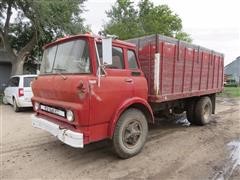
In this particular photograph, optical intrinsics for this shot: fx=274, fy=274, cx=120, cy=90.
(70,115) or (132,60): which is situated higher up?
(132,60)

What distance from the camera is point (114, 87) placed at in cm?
510

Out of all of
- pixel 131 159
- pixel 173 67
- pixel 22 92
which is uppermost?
pixel 173 67

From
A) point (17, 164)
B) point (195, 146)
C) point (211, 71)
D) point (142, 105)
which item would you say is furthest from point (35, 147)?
point (211, 71)

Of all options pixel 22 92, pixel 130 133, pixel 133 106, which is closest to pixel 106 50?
pixel 133 106

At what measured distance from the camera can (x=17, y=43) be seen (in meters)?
21.7

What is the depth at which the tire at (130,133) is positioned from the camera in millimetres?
5246

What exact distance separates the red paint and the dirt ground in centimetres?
68

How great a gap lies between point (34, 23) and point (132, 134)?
48.0ft

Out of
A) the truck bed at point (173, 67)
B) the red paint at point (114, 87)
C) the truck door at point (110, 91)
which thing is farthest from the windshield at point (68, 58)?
the truck bed at point (173, 67)

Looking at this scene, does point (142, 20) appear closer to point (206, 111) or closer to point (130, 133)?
point (206, 111)

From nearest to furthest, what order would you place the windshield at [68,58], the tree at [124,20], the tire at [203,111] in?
the windshield at [68,58] < the tire at [203,111] < the tree at [124,20]

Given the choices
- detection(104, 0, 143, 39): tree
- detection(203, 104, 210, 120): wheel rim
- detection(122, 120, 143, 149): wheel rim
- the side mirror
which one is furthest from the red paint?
detection(104, 0, 143, 39): tree

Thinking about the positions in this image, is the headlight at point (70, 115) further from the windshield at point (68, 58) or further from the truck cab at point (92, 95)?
the windshield at point (68, 58)

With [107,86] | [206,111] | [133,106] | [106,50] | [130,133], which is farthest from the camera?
[206,111]
